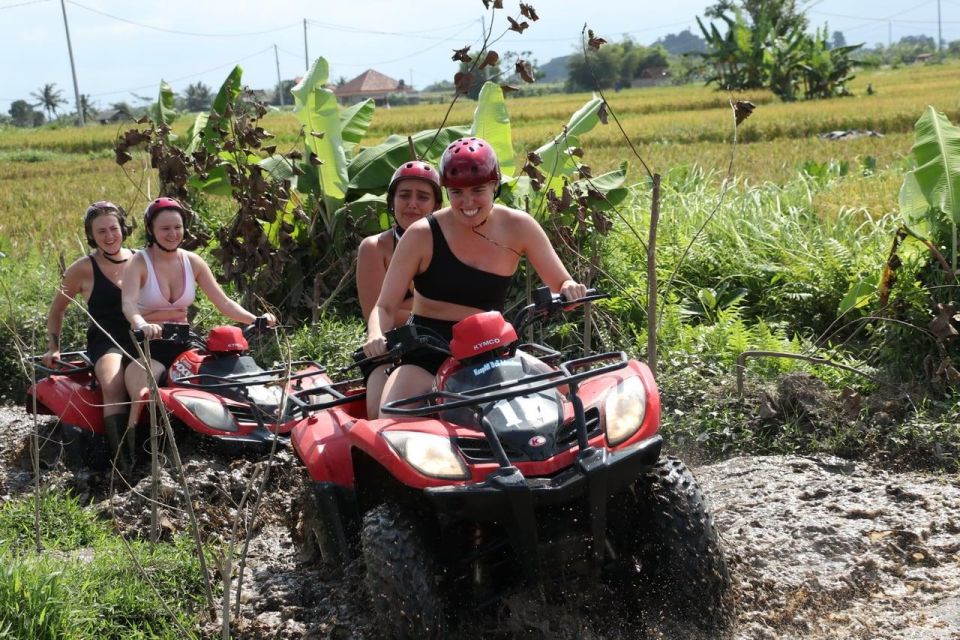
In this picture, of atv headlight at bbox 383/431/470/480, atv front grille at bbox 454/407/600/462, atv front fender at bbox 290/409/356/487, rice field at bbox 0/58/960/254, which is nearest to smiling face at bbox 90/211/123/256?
rice field at bbox 0/58/960/254

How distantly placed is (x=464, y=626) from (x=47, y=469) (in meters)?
3.69

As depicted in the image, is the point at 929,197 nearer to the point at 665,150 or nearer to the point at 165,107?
the point at 165,107

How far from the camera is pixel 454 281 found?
4.45 meters

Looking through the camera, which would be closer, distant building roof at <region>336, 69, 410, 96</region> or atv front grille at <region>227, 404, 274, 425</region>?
atv front grille at <region>227, 404, 274, 425</region>

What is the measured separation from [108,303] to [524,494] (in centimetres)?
412

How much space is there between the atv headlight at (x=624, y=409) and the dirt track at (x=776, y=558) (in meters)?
0.70

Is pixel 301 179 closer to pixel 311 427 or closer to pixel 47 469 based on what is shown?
pixel 47 469

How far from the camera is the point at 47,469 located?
665 cm

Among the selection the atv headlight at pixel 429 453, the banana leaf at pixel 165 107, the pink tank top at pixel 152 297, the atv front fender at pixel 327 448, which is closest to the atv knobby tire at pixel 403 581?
the atv headlight at pixel 429 453

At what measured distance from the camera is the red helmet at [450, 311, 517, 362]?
3.88 meters

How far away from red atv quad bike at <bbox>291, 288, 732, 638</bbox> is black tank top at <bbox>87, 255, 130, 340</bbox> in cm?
308

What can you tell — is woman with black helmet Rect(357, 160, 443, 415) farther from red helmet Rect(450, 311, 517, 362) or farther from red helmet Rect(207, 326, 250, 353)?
red helmet Rect(450, 311, 517, 362)

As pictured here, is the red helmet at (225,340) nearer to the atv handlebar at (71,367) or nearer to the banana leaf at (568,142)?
the atv handlebar at (71,367)

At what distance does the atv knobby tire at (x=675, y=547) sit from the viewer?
3.79 meters
